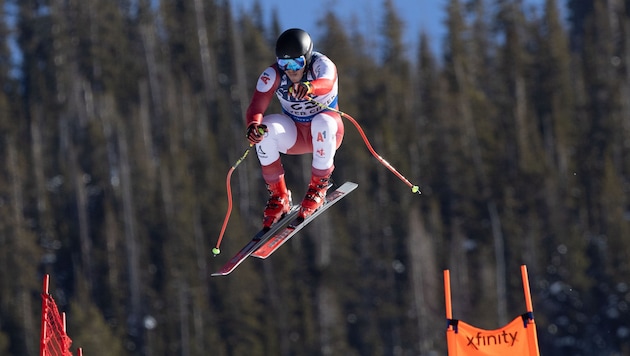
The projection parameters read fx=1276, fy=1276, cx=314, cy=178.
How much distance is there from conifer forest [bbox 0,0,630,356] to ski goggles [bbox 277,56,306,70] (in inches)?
1397

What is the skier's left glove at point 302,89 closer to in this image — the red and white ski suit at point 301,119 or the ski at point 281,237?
the red and white ski suit at point 301,119

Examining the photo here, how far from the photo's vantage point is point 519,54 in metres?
64.0

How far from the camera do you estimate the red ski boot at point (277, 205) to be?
37.9 feet

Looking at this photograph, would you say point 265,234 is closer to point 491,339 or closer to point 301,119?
point 301,119

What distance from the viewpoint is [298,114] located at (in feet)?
36.0

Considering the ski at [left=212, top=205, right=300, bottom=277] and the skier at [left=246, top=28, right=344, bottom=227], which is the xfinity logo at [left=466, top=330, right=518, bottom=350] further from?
the ski at [left=212, top=205, right=300, bottom=277]

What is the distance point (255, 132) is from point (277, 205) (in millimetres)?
1160

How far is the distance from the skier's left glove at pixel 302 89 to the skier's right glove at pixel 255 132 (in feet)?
1.59

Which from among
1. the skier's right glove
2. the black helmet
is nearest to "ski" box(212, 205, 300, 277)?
the skier's right glove

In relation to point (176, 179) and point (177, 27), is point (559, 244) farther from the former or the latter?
point (177, 27)

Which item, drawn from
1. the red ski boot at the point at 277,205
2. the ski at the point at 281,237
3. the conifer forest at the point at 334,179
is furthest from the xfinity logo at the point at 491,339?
the conifer forest at the point at 334,179

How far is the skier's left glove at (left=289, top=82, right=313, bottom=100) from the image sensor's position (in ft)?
34.0

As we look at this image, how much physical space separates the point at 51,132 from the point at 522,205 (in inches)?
988

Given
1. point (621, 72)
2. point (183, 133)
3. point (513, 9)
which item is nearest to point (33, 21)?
point (183, 133)
